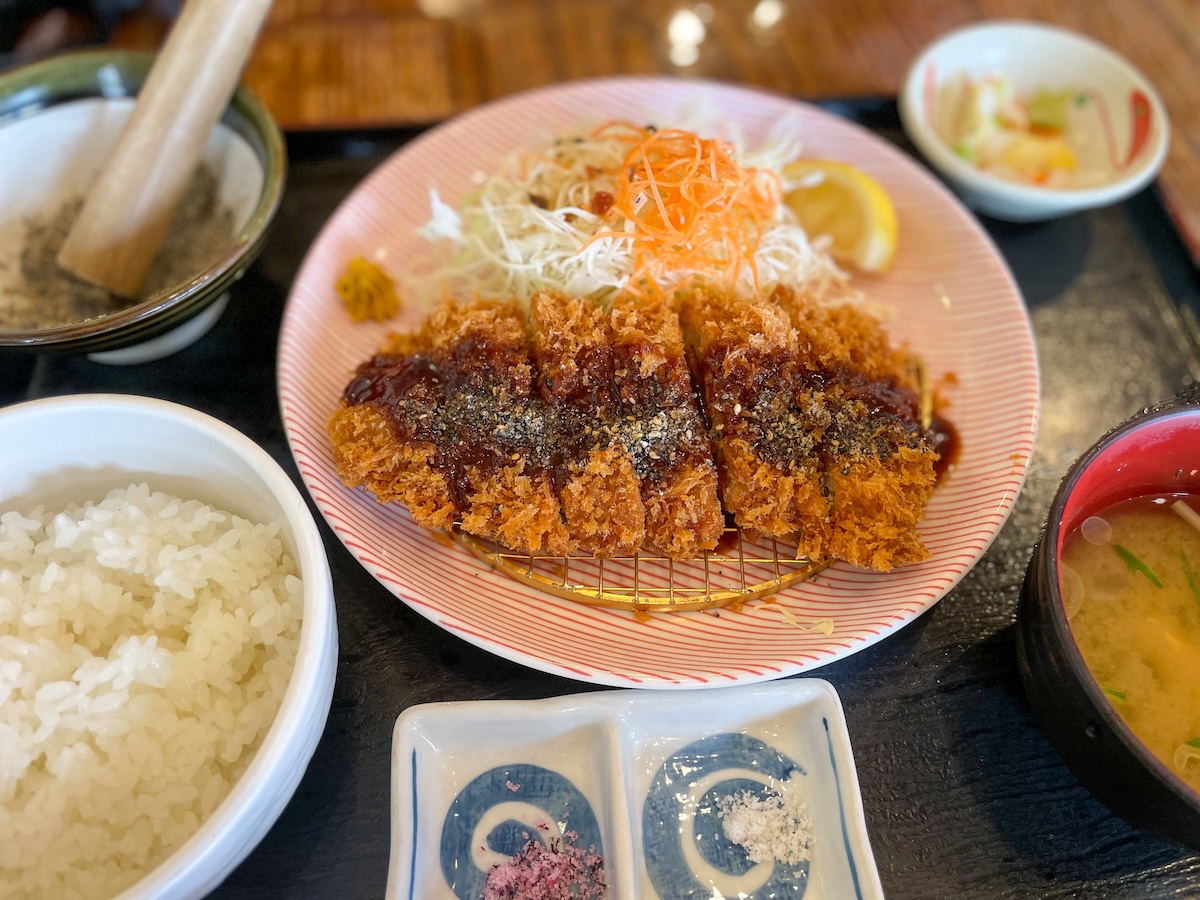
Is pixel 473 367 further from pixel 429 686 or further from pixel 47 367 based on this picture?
pixel 47 367

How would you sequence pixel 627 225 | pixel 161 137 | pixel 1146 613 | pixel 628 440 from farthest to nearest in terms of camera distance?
pixel 627 225 < pixel 161 137 < pixel 628 440 < pixel 1146 613

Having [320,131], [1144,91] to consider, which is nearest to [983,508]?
[1144,91]

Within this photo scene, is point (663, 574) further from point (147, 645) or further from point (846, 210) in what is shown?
point (846, 210)

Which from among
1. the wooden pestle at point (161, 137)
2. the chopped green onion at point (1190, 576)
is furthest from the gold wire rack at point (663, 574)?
the wooden pestle at point (161, 137)

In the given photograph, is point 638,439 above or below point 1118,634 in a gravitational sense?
above

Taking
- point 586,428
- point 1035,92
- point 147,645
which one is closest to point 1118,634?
point 586,428

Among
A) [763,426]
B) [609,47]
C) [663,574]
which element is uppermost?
[609,47]
